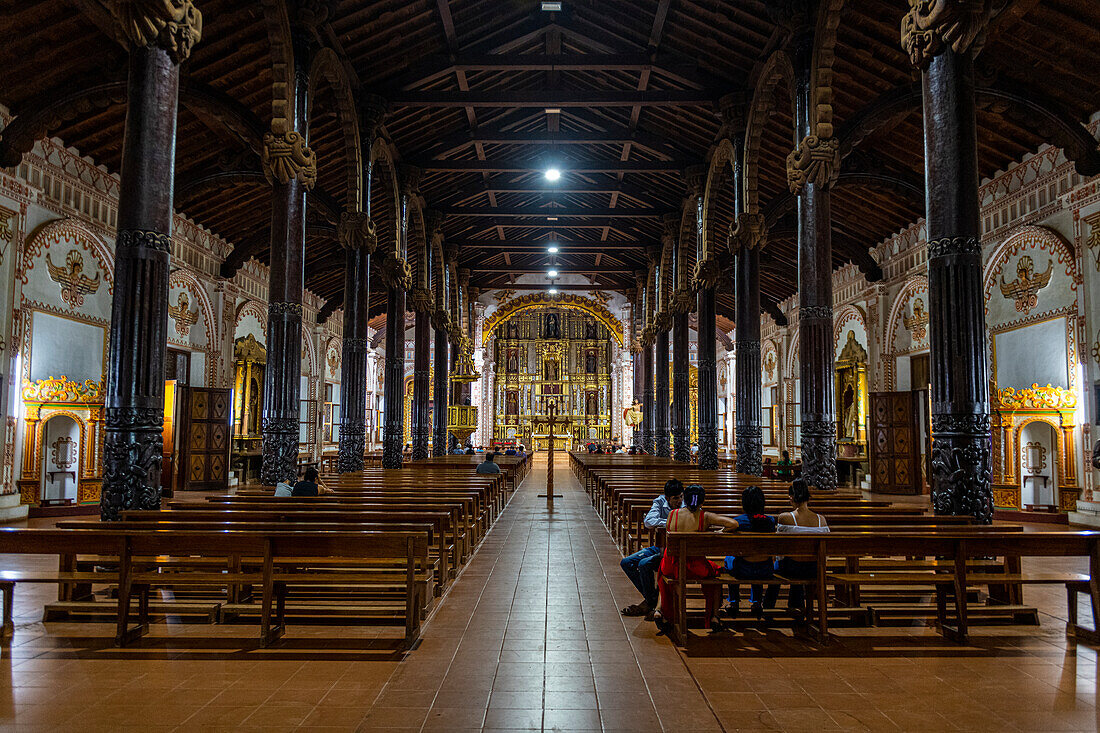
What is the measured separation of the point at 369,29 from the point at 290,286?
19.9 feet

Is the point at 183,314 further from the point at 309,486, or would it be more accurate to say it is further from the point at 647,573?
the point at 647,573

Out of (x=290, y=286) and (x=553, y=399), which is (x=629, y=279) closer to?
(x=553, y=399)

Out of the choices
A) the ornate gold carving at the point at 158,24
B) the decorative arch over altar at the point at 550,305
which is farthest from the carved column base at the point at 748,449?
the decorative arch over altar at the point at 550,305

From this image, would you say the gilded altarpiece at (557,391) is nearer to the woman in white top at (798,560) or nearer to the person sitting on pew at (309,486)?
the person sitting on pew at (309,486)

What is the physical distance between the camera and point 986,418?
7059 millimetres

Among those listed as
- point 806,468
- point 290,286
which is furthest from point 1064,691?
point 290,286

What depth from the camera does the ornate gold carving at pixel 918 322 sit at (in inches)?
739

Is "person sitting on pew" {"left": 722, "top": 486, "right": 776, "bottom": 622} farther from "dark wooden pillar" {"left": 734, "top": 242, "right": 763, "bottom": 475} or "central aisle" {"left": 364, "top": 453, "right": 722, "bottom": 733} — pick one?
"dark wooden pillar" {"left": 734, "top": 242, "right": 763, "bottom": 475}

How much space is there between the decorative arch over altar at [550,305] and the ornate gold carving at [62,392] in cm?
2801

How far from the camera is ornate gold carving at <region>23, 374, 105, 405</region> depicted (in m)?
13.4

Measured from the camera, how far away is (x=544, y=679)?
15.0 feet

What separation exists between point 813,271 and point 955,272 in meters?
4.45

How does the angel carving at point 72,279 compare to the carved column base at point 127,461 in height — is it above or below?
above

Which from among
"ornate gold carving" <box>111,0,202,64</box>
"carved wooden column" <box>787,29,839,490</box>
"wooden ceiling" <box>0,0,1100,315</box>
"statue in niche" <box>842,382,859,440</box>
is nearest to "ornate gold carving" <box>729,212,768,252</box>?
"wooden ceiling" <box>0,0,1100,315</box>
